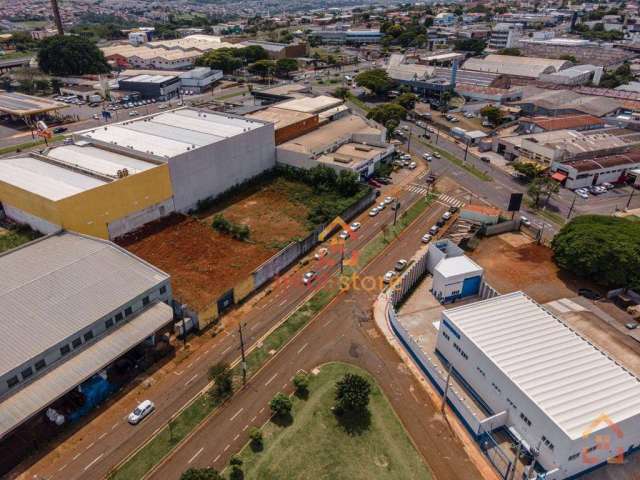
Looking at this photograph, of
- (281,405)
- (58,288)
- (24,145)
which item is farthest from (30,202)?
(24,145)

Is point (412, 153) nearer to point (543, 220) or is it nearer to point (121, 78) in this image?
→ point (543, 220)

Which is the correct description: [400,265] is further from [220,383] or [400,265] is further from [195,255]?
[220,383]

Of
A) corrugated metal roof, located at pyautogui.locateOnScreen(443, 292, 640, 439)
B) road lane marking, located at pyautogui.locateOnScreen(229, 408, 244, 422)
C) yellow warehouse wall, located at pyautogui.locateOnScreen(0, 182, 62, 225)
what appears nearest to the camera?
corrugated metal roof, located at pyautogui.locateOnScreen(443, 292, 640, 439)

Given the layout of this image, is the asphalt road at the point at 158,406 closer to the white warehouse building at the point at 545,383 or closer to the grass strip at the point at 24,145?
the white warehouse building at the point at 545,383

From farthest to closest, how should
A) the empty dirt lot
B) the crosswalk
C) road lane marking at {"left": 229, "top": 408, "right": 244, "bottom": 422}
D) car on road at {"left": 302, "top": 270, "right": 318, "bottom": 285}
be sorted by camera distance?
the crosswalk < the empty dirt lot < car on road at {"left": 302, "top": 270, "right": 318, "bottom": 285} < road lane marking at {"left": 229, "top": 408, "right": 244, "bottom": 422}

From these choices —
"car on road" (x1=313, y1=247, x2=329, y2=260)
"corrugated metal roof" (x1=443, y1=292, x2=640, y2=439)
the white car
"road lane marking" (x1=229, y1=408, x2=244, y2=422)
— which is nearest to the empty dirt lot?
"corrugated metal roof" (x1=443, y1=292, x2=640, y2=439)

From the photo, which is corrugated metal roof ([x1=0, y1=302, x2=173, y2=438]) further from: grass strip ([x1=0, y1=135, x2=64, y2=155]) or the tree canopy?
grass strip ([x1=0, y1=135, x2=64, y2=155])
